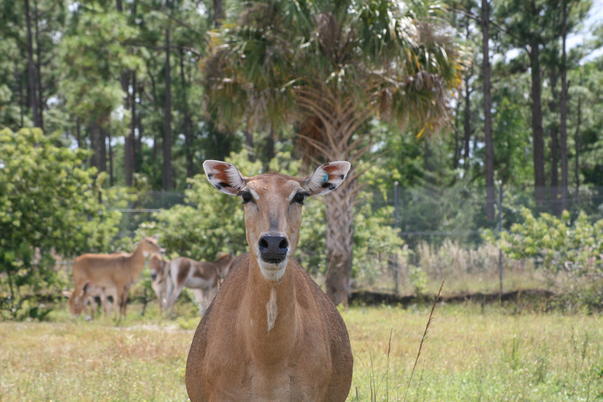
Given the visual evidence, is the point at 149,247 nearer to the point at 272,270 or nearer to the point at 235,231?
the point at 235,231

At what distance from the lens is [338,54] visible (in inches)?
574

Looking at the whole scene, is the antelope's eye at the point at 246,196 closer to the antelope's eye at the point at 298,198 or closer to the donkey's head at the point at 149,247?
the antelope's eye at the point at 298,198

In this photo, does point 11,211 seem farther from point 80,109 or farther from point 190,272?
point 80,109

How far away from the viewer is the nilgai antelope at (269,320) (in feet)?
12.2

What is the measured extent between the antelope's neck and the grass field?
153cm

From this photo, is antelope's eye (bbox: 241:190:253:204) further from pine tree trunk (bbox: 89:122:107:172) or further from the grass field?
pine tree trunk (bbox: 89:122:107:172)

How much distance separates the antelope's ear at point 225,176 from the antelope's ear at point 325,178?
395 millimetres

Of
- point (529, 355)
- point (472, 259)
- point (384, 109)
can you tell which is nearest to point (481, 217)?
point (472, 259)

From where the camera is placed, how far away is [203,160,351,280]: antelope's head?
3.53 metres

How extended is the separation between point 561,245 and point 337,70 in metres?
Answer: 5.99

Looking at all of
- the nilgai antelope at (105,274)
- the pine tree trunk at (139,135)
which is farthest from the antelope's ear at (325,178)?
the pine tree trunk at (139,135)

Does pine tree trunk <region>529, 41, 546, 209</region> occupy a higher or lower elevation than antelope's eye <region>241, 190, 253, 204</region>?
higher

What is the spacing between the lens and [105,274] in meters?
15.1

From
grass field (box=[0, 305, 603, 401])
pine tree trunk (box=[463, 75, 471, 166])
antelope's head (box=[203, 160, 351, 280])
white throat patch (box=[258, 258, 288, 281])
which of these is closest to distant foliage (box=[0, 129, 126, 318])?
grass field (box=[0, 305, 603, 401])
